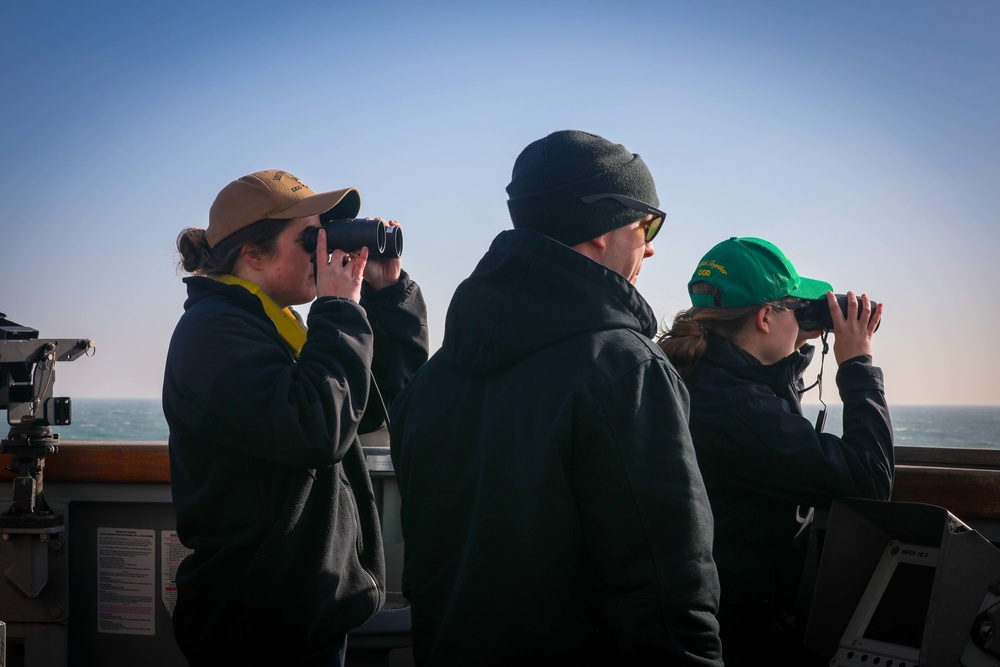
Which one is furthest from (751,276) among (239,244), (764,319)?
(239,244)

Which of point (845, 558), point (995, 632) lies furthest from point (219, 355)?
point (995, 632)

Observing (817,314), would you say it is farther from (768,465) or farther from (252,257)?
(252,257)

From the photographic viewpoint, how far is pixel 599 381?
1248 mm

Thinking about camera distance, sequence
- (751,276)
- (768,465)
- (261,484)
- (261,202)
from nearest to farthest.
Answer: (261,484), (768,465), (261,202), (751,276)

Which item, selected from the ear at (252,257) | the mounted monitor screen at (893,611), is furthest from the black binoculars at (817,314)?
the ear at (252,257)

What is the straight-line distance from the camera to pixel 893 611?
5.91ft

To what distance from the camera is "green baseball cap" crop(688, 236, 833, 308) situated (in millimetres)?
2039

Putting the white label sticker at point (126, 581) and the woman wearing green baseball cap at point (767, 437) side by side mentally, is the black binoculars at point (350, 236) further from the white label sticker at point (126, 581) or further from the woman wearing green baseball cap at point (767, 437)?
the white label sticker at point (126, 581)

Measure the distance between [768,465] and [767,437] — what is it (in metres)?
0.05

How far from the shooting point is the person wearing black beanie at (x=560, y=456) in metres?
1.21

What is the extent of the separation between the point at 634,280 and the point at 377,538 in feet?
2.60

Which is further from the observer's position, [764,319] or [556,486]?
[764,319]

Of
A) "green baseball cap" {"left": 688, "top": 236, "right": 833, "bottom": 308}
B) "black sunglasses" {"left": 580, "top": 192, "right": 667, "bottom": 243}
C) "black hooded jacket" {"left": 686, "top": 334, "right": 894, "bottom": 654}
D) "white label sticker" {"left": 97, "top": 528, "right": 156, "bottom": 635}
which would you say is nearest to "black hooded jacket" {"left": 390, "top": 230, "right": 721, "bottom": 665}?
"black sunglasses" {"left": 580, "top": 192, "right": 667, "bottom": 243}

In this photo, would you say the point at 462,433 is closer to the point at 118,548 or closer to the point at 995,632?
the point at 995,632
